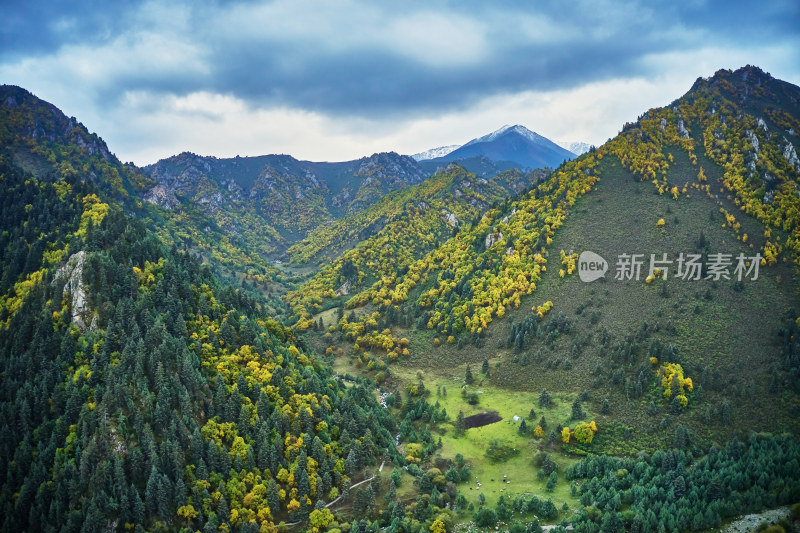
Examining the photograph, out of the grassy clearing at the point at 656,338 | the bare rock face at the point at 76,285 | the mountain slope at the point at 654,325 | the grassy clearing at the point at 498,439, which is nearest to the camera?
the grassy clearing at the point at 498,439

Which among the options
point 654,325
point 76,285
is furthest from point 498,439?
point 76,285

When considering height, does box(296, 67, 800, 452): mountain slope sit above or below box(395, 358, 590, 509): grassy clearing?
above

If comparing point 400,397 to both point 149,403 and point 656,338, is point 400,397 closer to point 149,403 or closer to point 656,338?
point 149,403

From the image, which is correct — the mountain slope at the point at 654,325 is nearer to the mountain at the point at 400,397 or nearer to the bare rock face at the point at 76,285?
the mountain at the point at 400,397

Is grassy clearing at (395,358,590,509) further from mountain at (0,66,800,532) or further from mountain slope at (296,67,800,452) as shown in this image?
mountain slope at (296,67,800,452)

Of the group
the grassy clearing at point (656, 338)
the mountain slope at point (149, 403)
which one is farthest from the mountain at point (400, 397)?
the grassy clearing at point (656, 338)

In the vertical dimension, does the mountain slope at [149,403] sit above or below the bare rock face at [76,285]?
below

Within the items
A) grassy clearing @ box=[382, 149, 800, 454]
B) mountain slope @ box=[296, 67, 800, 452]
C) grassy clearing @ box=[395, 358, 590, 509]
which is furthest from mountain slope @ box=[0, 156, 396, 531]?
mountain slope @ box=[296, 67, 800, 452]

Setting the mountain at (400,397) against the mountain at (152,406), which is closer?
the mountain at (152,406)
